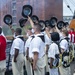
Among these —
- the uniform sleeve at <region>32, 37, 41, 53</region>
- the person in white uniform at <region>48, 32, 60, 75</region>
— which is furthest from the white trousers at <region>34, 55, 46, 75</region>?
the uniform sleeve at <region>32, 37, 41, 53</region>

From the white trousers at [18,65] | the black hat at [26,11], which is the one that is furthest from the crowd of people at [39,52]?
the black hat at [26,11]

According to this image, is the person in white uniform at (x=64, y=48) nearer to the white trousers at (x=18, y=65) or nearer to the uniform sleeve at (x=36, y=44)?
the uniform sleeve at (x=36, y=44)

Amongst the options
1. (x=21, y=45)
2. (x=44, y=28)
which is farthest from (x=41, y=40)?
(x=44, y=28)

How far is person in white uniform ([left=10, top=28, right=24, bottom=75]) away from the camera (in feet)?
27.0

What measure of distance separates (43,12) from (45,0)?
0.89 metres

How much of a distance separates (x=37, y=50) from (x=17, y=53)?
6.01 feet

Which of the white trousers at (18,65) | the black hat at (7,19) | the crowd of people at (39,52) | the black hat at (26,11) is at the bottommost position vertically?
the white trousers at (18,65)

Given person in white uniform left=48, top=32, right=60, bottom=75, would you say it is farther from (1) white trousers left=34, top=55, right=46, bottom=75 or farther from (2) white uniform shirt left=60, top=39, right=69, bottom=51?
(2) white uniform shirt left=60, top=39, right=69, bottom=51

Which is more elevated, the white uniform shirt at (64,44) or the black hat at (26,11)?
the black hat at (26,11)

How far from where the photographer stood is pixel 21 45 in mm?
8406

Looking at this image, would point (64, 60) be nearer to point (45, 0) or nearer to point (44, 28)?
point (44, 28)

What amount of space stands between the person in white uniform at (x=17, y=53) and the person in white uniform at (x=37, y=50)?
149cm

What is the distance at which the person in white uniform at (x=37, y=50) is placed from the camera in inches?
255

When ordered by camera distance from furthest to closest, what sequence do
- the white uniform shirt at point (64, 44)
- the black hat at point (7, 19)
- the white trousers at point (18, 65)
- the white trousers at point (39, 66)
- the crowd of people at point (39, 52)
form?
the black hat at point (7, 19), the white trousers at point (18, 65), the white uniform shirt at point (64, 44), the white trousers at point (39, 66), the crowd of people at point (39, 52)
